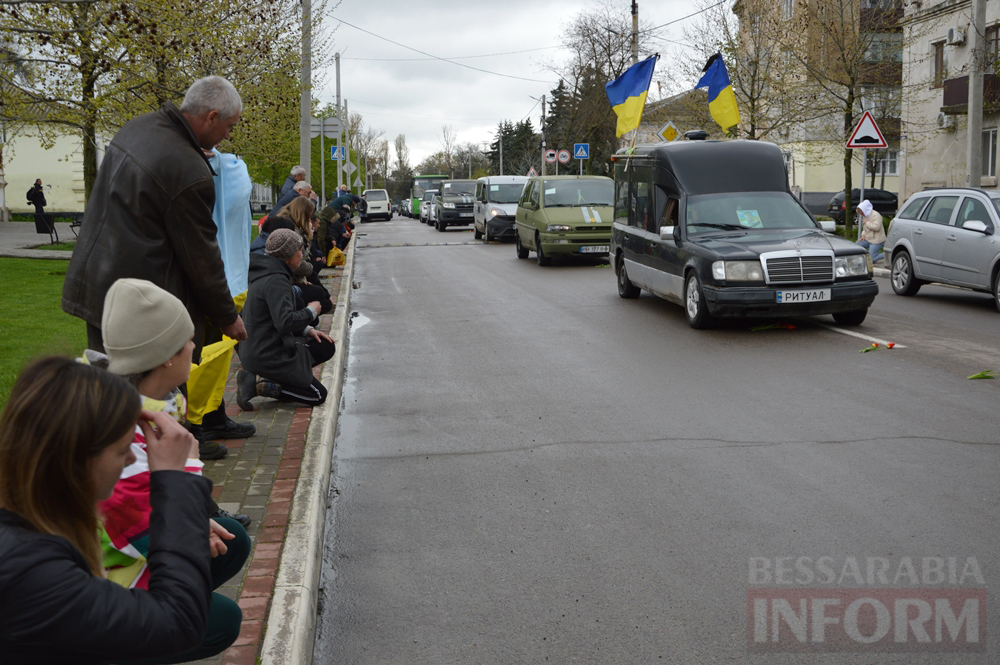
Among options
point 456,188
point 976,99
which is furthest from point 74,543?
point 456,188

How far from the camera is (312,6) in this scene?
22.3 metres

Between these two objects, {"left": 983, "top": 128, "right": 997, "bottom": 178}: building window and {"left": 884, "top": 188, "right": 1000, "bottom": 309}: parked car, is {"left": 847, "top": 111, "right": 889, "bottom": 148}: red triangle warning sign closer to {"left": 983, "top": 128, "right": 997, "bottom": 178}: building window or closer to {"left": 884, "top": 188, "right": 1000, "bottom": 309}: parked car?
{"left": 884, "top": 188, "right": 1000, "bottom": 309}: parked car

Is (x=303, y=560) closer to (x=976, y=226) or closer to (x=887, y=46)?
(x=976, y=226)

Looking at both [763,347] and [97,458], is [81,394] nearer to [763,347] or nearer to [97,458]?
[97,458]

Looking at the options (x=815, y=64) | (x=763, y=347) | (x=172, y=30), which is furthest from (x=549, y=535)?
(x=815, y=64)

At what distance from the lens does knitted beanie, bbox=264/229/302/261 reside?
7.63m

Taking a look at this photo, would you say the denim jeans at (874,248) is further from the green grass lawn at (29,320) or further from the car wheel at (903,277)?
the green grass lawn at (29,320)

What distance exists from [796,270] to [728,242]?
102 centimetres

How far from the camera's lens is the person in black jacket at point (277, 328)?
758 cm

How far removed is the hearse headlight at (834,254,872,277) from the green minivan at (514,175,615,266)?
31.3 feet

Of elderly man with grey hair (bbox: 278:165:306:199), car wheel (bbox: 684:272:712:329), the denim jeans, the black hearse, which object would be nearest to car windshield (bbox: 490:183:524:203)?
the denim jeans

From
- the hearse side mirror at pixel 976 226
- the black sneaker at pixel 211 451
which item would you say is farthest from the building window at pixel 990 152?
the black sneaker at pixel 211 451

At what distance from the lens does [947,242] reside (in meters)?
15.0

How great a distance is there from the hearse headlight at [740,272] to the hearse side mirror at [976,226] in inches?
173
